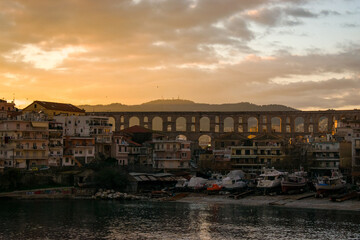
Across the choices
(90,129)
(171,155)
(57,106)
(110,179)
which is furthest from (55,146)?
(57,106)

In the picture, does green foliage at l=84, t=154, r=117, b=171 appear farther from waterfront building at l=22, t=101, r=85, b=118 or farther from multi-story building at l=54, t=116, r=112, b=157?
waterfront building at l=22, t=101, r=85, b=118

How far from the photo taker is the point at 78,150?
81.3 meters

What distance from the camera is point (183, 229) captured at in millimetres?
45531

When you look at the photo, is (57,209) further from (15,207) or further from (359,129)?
(359,129)

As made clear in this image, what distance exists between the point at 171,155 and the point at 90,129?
13262 mm

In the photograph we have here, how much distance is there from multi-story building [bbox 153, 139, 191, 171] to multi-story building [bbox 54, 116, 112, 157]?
7624 millimetres

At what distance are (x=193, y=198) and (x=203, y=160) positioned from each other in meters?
24.1

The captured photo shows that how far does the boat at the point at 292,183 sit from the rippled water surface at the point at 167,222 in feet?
30.0

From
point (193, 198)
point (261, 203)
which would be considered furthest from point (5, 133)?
point (261, 203)

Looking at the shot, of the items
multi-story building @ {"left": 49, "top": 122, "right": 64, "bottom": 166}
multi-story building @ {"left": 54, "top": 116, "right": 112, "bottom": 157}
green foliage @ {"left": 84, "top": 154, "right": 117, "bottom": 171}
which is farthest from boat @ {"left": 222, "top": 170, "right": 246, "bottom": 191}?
multi-story building @ {"left": 49, "top": 122, "right": 64, "bottom": 166}

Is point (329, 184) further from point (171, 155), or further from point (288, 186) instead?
point (171, 155)

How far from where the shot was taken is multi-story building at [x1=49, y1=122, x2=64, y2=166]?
77606 millimetres

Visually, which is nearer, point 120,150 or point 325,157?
point 325,157

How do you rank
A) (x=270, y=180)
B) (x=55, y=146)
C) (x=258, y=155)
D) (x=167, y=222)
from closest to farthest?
(x=167, y=222), (x=270, y=180), (x=55, y=146), (x=258, y=155)
